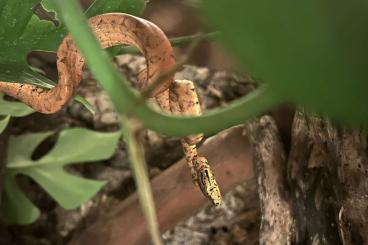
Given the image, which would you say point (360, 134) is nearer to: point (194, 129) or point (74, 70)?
point (74, 70)

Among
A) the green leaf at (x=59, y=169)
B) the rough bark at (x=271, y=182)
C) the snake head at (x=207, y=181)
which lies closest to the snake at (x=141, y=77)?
the snake head at (x=207, y=181)

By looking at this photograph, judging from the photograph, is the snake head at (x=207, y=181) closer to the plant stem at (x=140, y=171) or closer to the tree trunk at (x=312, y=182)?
the tree trunk at (x=312, y=182)

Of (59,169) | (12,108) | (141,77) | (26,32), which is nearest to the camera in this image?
(141,77)

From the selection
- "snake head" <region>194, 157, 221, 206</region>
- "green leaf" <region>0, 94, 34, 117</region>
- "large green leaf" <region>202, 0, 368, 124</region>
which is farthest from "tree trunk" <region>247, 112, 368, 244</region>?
"large green leaf" <region>202, 0, 368, 124</region>

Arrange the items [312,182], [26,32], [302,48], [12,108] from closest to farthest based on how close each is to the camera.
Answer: [302,48] → [26,32] → [312,182] → [12,108]

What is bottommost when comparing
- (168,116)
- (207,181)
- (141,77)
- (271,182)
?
(271,182)

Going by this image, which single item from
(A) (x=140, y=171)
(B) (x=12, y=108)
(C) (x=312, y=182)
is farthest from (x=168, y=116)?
(B) (x=12, y=108)

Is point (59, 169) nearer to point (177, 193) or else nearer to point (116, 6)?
point (177, 193)
